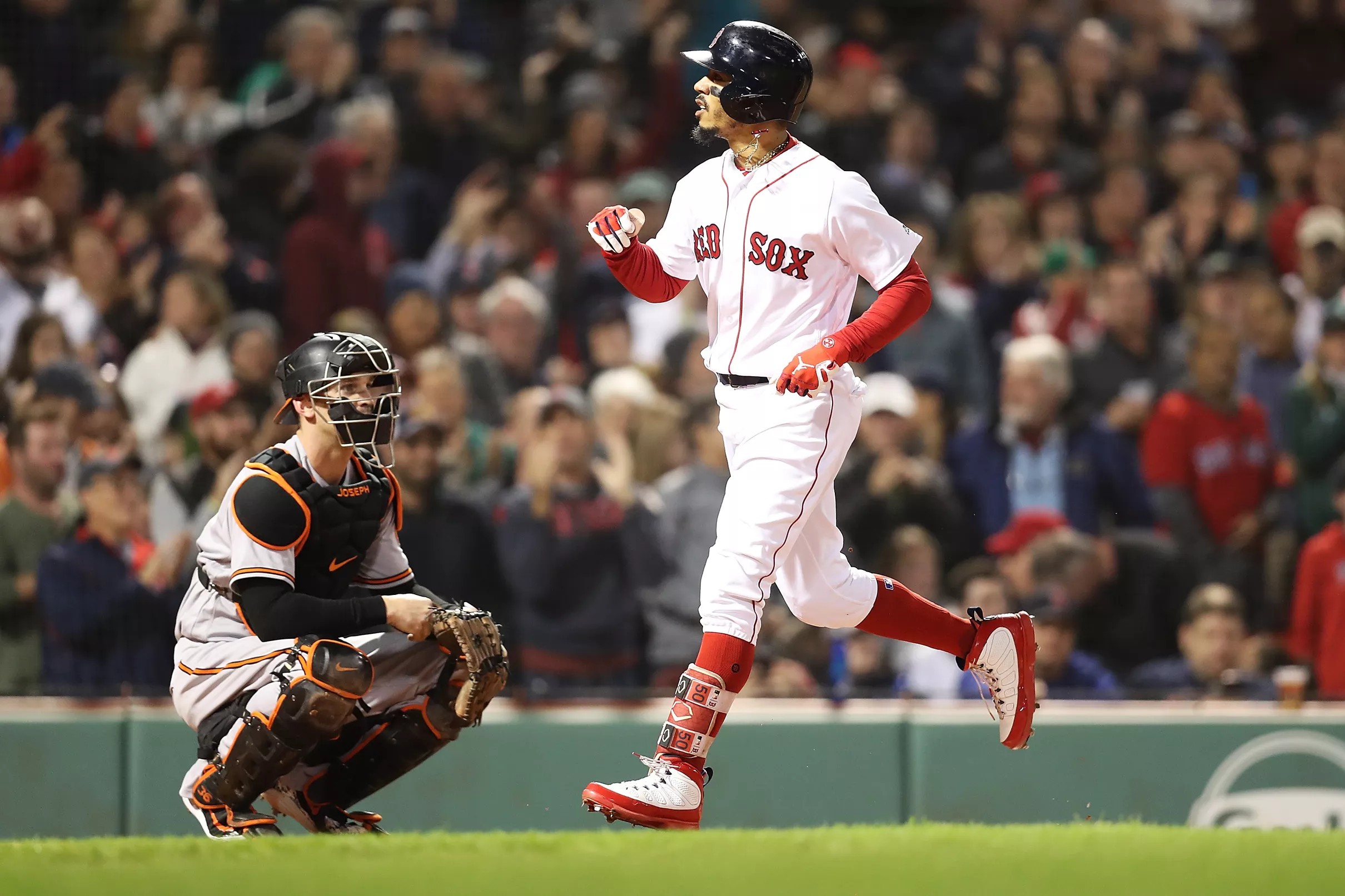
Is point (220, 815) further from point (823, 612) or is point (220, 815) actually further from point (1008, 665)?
point (1008, 665)

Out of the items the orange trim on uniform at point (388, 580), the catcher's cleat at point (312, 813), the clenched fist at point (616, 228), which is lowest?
the catcher's cleat at point (312, 813)

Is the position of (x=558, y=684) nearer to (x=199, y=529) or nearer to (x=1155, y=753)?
(x=199, y=529)

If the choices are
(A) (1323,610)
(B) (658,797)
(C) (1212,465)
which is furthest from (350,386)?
(C) (1212,465)

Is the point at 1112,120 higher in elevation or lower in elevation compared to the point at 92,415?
higher

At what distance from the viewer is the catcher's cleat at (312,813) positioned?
206 inches

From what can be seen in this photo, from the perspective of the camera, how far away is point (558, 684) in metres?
7.75

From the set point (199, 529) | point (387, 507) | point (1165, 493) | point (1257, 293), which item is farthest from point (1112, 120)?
point (387, 507)

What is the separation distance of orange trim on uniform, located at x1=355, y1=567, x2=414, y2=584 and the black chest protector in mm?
49

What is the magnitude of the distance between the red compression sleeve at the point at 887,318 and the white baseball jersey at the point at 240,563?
1.39 metres

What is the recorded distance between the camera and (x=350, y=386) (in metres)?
5.03

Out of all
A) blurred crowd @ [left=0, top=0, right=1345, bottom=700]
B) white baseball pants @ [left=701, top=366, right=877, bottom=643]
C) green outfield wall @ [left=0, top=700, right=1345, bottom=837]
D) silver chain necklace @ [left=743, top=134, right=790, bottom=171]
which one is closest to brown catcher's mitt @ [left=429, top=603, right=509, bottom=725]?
white baseball pants @ [left=701, top=366, right=877, bottom=643]

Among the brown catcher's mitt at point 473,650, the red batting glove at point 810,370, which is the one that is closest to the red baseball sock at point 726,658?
the brown catcher's mitt at point 473,650

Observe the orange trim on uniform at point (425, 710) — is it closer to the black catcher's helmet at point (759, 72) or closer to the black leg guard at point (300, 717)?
the black leg guard at point (300, 717)

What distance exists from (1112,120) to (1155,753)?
5.66 metres
